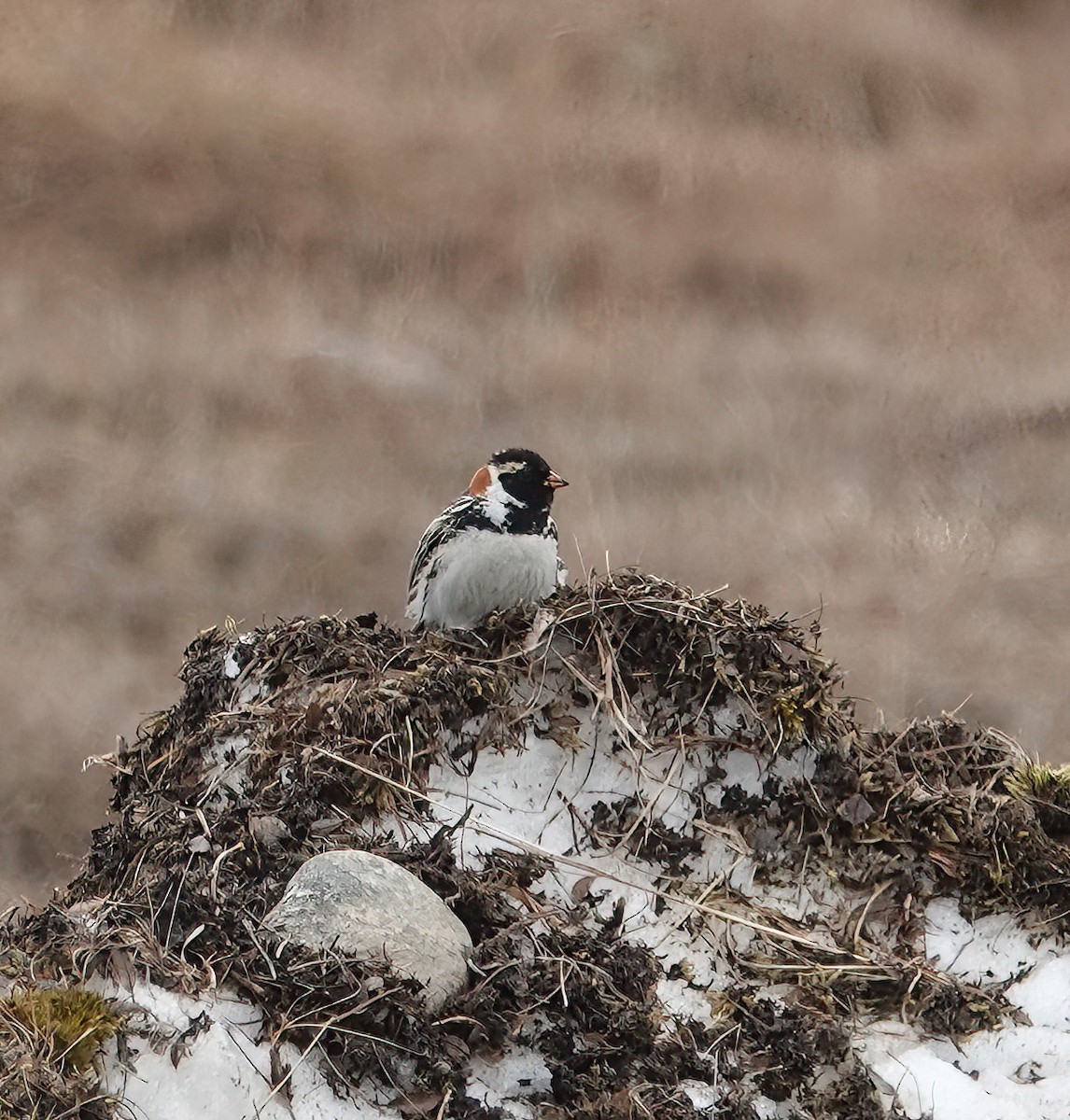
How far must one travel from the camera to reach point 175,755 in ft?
11.1

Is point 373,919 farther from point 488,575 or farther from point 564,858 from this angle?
point 488,575

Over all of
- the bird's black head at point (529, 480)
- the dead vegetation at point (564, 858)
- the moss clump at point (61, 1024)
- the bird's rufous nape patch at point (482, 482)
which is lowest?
the moss clump at point (61, 1024)

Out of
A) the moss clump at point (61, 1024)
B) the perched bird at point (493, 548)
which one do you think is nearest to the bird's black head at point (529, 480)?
the perched bird at point (493, 548)

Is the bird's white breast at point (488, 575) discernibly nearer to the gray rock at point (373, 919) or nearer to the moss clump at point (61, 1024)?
the gray rock at point (373, 919)

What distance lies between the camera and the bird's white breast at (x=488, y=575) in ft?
12.7

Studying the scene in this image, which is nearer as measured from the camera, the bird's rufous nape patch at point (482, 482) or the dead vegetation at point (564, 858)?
the dead vegetation at point (564, 858)

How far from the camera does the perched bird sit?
388 centimetres

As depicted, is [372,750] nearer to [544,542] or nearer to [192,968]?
[192,968]

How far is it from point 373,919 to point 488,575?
1456 mm

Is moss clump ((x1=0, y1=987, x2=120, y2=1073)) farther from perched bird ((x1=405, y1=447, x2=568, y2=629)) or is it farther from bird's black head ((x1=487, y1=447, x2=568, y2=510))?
bird's black head ((x1=487, y1=447, x2=568, y2=510))

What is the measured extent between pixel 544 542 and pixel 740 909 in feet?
4.28

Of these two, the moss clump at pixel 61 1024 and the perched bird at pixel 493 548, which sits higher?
the perched bird at pixel 493 548

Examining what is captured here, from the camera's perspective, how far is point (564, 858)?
→ 9.81ft

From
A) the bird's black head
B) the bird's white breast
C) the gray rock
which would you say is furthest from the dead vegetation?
the bird's black head
